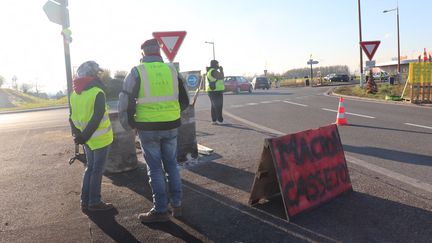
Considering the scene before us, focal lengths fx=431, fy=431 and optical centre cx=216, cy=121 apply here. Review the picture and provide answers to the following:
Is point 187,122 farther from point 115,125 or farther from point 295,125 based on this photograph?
point 295,125

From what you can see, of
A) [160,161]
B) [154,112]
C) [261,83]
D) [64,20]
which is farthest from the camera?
[261,83]

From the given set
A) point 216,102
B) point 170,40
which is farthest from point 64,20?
point 216,102

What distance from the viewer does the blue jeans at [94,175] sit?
5.18 m

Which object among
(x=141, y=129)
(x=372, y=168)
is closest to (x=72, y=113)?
(x=141, y=129)

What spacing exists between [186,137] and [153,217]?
116 inches

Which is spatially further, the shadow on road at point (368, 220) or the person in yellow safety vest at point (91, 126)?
the person in yellow safety vest at point (91, 126)

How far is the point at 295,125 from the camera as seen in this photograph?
1247 cm

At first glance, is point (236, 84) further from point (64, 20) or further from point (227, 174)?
point (227, 174)

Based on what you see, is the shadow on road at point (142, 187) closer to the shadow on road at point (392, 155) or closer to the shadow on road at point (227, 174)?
the shadow on road at point (227, 174)

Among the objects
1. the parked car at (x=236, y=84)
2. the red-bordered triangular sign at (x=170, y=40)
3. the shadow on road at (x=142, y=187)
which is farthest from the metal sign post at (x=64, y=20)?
the parked car at (x=236, y=84)

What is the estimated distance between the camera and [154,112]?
4703mm

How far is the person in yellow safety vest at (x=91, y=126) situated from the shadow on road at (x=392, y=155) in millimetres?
4799

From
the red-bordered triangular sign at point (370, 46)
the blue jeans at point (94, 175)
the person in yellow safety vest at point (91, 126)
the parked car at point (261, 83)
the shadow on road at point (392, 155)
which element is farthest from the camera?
the parked car at point (261, 83)

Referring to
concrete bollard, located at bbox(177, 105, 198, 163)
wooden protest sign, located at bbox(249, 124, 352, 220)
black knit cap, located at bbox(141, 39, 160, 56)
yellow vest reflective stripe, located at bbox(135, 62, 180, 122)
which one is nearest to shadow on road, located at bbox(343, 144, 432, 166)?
wooden protest sign, located at bbox(249, 124, 352, 220)
